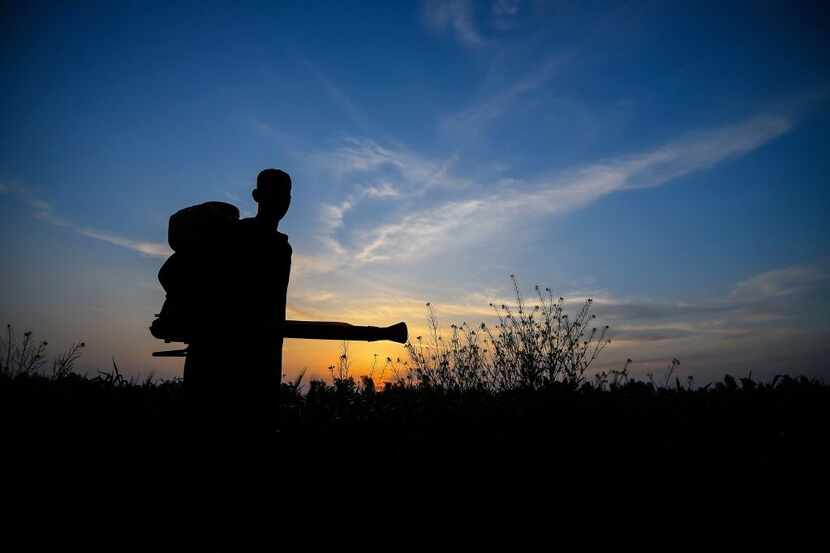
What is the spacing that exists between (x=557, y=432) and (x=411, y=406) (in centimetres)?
212

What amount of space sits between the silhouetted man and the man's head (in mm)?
181

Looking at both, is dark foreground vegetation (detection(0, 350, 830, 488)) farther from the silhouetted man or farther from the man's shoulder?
the man's shoulder

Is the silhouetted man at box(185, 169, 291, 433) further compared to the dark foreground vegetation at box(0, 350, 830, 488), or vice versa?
the dark foreground vegetation at box(0, 350, 830, 488)

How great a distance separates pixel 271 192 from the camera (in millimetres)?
2254

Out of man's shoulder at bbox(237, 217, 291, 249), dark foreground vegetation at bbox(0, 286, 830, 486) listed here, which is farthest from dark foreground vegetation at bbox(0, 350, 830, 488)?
man's shoulder at bbox(237, 217, 291, 249)

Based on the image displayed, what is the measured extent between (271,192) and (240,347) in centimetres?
79

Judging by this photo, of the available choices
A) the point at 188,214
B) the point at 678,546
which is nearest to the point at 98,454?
the point at 188,214

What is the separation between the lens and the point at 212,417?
2.04m

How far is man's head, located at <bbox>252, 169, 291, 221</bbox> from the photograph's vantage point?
226cm

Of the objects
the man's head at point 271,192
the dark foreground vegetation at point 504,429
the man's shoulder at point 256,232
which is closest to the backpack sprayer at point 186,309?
the man's shoulder at point 256,232

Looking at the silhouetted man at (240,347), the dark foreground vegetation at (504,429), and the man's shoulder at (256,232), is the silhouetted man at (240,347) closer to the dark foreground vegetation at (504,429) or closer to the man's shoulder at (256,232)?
the man's shoulder at (256,232)

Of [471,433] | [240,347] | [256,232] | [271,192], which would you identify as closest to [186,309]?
[240,347]

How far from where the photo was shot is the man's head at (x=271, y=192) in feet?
7.41

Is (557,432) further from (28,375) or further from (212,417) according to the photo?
(28,375)
